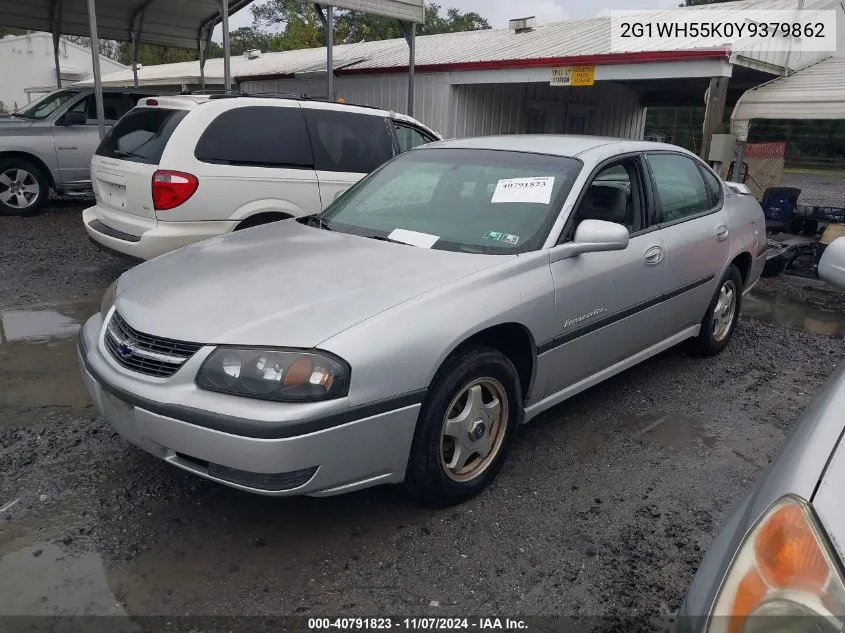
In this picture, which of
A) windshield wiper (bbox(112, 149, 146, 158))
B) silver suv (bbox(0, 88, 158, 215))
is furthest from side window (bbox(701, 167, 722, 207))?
silver suv (bbox(0, 88, 158, 215))

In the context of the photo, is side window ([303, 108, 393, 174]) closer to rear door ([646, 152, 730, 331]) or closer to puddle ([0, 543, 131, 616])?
rear door ([646, 152, 730, 331])

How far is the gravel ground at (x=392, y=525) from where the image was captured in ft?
8.50

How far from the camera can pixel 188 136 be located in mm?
5668

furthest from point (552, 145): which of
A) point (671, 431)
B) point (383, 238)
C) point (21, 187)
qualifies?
point (21, 187)

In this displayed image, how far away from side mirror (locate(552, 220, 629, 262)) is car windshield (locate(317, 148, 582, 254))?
125 mm

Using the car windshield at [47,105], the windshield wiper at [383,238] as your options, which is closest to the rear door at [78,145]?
the car windshield at [47,105]

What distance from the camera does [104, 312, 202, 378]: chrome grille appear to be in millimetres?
2696

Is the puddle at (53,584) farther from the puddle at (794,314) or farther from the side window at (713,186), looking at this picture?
the puddle at (794,314)

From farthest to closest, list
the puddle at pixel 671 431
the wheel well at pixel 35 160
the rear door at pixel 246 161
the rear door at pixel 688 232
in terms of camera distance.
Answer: the wheel well at pixel 35 160 < the rear door at pixel 246 161 < the rear door at pixel 688 232 < the puddle at pixel 671 431

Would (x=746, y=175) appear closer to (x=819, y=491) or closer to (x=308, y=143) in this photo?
(x=308, y=143)

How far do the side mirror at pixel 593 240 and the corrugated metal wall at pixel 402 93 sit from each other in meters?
9.39

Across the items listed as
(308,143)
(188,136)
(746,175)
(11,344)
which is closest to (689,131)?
(746,175)

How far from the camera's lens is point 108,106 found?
10.8 meters

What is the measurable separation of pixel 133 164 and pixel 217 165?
2.33 ft
